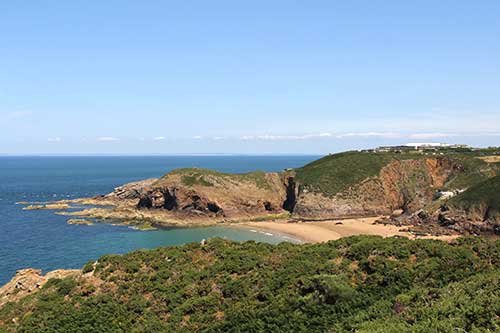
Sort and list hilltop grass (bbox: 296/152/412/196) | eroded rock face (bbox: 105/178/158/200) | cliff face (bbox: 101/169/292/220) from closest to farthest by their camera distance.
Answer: cliff face (bbox: 101/169/292/220), hilltop grass (bbox: 296/152/412/196), eroded rock face (bbox: 105/178/158/200)

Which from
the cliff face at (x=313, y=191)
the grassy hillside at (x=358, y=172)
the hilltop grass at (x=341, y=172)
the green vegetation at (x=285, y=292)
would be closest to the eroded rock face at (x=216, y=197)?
the cliff face at (x=313, y=191)

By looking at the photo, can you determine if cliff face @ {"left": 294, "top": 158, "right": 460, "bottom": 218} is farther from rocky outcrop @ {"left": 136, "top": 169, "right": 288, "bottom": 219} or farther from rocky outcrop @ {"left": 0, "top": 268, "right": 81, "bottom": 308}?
rocky outcrop @ {"left": 0, "top": 268, "right": 81, "bottom": 308}

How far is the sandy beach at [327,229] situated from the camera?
2704 inches

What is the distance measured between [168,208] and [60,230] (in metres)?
24.8

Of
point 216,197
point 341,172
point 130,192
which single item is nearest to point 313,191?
point 341,172

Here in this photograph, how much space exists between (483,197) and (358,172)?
1216 inches

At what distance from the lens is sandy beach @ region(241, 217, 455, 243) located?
68.7 meters

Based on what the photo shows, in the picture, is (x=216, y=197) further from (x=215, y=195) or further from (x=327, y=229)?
(x=327, y=229)

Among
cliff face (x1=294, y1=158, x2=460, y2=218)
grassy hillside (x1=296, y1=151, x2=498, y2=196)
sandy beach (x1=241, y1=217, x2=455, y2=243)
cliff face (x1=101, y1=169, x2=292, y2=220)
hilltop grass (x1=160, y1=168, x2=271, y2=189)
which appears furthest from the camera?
hilltop grass (x1=160, y1=168, x2=271, y2=189)

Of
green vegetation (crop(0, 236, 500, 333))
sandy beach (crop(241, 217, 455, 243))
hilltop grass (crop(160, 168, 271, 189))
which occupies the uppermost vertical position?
hilltop grass (crop(160, 168, 271, 189))

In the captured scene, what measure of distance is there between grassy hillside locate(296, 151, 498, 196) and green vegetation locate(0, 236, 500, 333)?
62.3 m

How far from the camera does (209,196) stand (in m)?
91.3

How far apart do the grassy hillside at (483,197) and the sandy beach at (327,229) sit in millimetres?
10772

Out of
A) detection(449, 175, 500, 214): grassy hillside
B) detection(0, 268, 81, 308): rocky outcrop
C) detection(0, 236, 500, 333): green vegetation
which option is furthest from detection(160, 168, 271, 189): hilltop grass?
detection(0, 236, 500, 333): green vegetation
